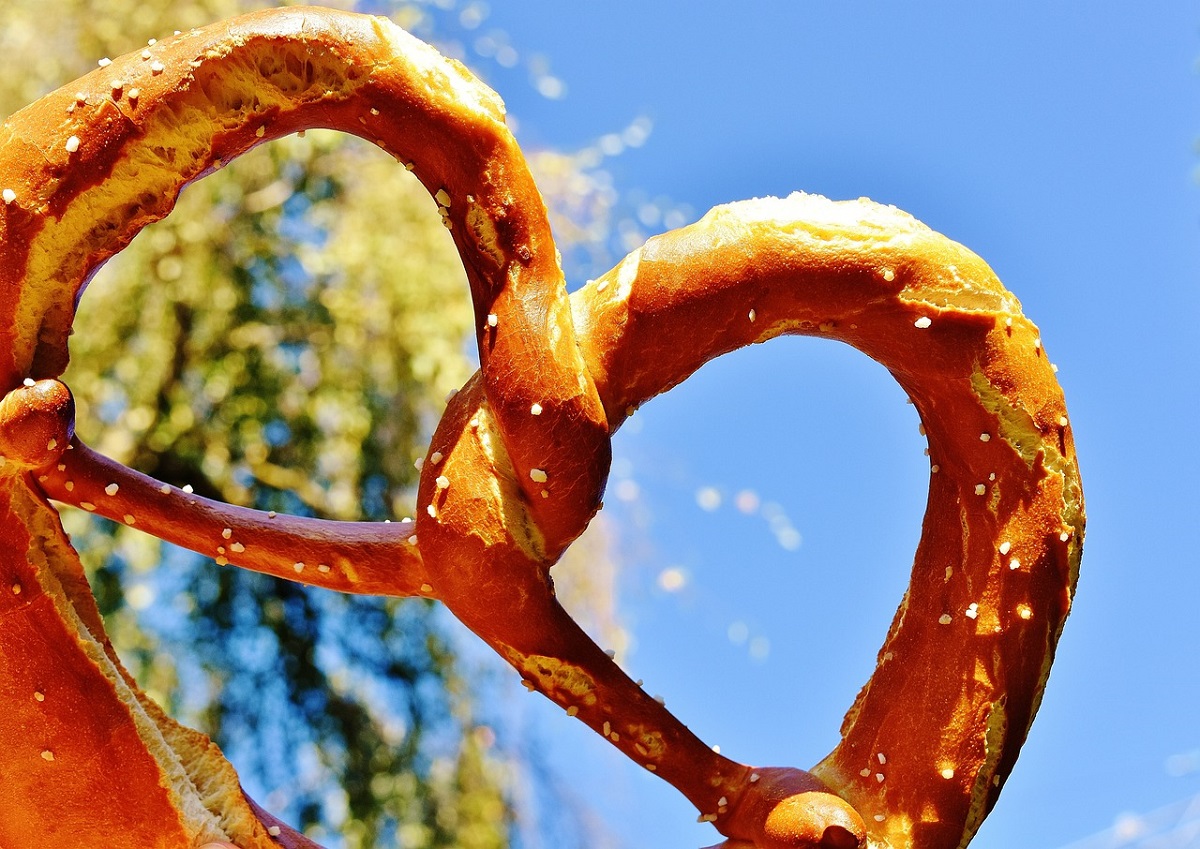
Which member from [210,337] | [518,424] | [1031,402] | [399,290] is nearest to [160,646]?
[210,337]

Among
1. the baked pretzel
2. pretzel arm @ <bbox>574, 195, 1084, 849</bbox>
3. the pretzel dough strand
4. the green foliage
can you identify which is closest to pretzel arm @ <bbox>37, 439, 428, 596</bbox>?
the baked pretzel

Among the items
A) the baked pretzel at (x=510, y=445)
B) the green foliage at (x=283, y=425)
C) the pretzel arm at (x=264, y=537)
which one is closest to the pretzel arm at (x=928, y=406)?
the baked pretzel at (x=510, y=445)

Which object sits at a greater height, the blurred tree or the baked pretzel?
the blurred tree

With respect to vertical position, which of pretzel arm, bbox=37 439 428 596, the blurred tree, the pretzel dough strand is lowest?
pretzel arm, bbox=37 439 428 596

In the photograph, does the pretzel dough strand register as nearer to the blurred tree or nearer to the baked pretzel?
the baked pretzel

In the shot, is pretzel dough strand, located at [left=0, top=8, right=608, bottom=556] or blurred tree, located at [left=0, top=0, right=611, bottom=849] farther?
blurred tree, located at [left=0, top=0, right=611, bottom=849]

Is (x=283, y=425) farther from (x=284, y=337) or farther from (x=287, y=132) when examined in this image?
(x=287, y=132)
